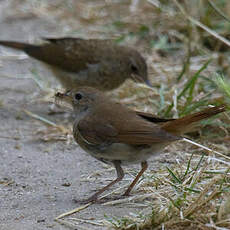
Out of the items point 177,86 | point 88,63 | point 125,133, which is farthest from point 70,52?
point 125,133

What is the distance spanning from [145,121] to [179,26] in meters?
4.90

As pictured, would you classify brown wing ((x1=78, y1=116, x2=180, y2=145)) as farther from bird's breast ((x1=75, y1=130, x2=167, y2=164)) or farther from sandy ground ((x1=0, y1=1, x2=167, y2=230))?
sandy ground ((x1=0, y1=1, x2=167, y2=230))

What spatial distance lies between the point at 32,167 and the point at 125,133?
1.32 m

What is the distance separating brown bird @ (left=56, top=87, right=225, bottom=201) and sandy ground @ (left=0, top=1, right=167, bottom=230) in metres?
0.34

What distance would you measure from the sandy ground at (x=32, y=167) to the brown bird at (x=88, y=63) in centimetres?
50

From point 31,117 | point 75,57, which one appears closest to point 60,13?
point 75,57

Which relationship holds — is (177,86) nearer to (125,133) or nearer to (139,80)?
(139,80)

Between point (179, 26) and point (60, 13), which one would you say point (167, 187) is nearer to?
point (179, 26)

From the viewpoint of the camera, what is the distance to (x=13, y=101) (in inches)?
285

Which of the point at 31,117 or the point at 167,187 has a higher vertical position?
the point at 167,187

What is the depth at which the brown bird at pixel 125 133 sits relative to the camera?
13.5 feet

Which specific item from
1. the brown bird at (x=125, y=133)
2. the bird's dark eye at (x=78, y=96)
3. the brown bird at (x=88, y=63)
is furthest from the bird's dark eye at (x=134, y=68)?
the brown bird at (x=125, y=133)

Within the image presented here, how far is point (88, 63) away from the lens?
723cm

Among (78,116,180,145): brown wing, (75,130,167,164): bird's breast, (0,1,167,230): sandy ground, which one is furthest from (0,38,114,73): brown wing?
(75,130,167,164): bird's breast
